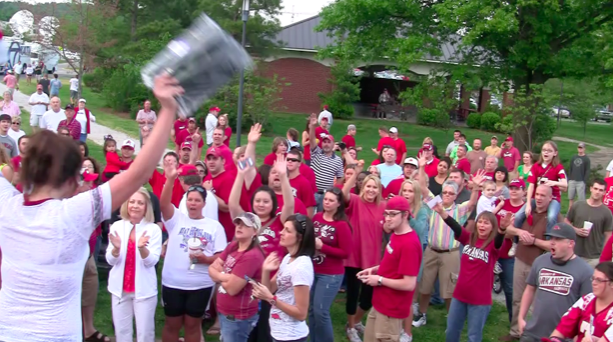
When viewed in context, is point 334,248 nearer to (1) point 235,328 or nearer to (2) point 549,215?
(1) point 235,328

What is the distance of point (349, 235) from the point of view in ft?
20.1

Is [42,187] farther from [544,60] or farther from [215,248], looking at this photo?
[544,60]

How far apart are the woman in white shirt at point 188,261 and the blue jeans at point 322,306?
101 centimetres

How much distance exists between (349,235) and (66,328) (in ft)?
13.4

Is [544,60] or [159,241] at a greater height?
[544,60]

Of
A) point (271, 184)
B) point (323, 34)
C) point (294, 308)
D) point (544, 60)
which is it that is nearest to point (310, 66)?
point (323, 34)

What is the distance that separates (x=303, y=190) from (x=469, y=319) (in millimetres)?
2278

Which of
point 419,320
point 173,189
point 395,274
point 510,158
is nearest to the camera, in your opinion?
point 395,274

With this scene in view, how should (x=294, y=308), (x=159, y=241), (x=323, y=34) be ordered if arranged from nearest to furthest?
(x=294, y=308)
(x=159, y=241)
(x=323, y=34)

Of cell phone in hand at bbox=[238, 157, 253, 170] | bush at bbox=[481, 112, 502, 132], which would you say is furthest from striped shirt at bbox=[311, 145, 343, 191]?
bush at bbox=[481, 112, 502, 132]

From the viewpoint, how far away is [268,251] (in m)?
5.69

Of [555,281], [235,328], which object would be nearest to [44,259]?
[235,328]

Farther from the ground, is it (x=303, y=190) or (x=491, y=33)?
(x=491, y=33)

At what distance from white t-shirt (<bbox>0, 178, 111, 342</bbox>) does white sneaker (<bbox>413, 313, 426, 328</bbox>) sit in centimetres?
576
